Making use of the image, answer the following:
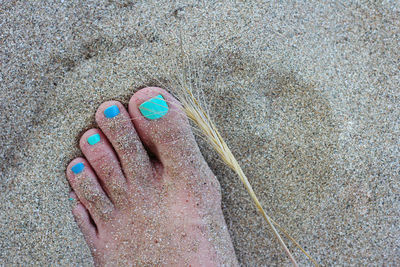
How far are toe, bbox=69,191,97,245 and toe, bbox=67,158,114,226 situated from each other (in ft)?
0.07

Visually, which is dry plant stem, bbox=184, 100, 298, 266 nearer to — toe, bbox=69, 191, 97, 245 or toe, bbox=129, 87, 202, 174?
toe, bbox=129, 87, 202, 174

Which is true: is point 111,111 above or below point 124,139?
above

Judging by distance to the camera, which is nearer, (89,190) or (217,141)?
(217,141)

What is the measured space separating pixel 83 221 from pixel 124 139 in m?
0.41

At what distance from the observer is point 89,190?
1.47m

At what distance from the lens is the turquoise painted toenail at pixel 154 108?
141 cm

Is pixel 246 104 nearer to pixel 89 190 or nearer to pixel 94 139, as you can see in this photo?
pixel 94 139

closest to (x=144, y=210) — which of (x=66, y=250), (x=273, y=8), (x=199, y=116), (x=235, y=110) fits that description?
(x=66, y=250)

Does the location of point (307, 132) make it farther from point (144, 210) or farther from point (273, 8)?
point (144, 210)

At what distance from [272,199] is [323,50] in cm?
70

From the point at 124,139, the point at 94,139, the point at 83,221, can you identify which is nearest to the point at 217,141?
the point at 124,139

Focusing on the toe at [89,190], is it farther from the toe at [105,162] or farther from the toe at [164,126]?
the toe at [164,126]

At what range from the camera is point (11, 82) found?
1.40m

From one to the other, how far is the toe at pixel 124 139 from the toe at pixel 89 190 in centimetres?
14
